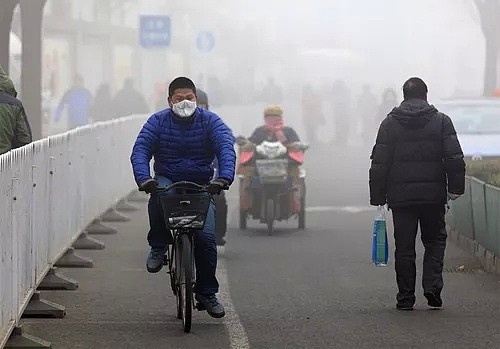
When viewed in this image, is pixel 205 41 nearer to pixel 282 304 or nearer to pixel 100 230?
pixel 100 230

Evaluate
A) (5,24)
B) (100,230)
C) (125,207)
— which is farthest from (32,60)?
(100,230)

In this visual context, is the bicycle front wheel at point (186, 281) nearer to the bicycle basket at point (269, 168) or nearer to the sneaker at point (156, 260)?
the sneaker at point (156, 260)

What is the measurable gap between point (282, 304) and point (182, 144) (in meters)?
1.83

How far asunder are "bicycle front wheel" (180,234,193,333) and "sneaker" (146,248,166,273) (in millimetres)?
460

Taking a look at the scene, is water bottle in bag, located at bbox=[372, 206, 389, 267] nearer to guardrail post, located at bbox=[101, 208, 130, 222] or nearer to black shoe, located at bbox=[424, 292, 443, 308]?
black shoe, located at bbox=[424, 292, 443, 308]

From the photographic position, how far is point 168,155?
11.6 metres

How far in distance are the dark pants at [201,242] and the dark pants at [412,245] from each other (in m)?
1.64

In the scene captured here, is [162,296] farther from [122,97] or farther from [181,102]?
[122,97]

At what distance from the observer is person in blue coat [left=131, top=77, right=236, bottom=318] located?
1148 cm

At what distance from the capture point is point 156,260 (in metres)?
11.6

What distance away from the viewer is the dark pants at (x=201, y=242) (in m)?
11.5

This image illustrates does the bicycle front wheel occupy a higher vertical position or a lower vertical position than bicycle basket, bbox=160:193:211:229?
lower

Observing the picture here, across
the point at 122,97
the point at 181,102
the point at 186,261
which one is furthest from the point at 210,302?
the point at 122,97

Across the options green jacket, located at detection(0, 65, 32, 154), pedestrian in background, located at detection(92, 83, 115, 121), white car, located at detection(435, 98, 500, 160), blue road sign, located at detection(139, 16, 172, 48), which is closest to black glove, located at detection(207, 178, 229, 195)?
green jacket, located at detection(0, 65, 32, 154)
